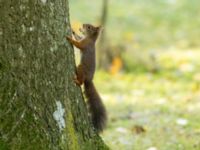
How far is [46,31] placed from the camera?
14.3 ft

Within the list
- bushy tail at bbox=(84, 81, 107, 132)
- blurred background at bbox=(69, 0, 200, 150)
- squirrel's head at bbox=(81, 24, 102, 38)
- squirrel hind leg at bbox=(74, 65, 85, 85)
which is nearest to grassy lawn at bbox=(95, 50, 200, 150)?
blurred background at bbox=(69, 0, 200, 150)

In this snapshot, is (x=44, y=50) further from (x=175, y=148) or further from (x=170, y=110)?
(x=170, y=110)

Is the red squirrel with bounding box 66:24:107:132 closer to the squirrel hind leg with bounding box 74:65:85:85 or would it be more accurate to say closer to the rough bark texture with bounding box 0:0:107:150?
the squirrel hind leg with bounding box 74:65:85:85

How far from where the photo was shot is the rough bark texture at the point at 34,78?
4234 millimetres

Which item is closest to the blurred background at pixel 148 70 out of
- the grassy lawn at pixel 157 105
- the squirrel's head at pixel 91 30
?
the grassy lawn at pixel 157 105

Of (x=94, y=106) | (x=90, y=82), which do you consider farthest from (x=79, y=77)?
(x=94, y=106)

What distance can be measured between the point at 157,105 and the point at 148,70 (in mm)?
2812

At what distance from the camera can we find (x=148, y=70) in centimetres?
1140

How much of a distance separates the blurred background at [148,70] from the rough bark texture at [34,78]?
1795mm

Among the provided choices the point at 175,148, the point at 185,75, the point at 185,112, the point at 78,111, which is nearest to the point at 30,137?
the point at 78,111

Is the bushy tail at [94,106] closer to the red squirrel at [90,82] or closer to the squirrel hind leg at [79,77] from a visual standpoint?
the red squirrel at [90,82]

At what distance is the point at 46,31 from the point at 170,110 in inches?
160

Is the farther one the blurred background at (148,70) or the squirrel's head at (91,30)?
the blurred background at (148,70)

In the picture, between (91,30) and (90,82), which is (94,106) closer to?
(90,82)
